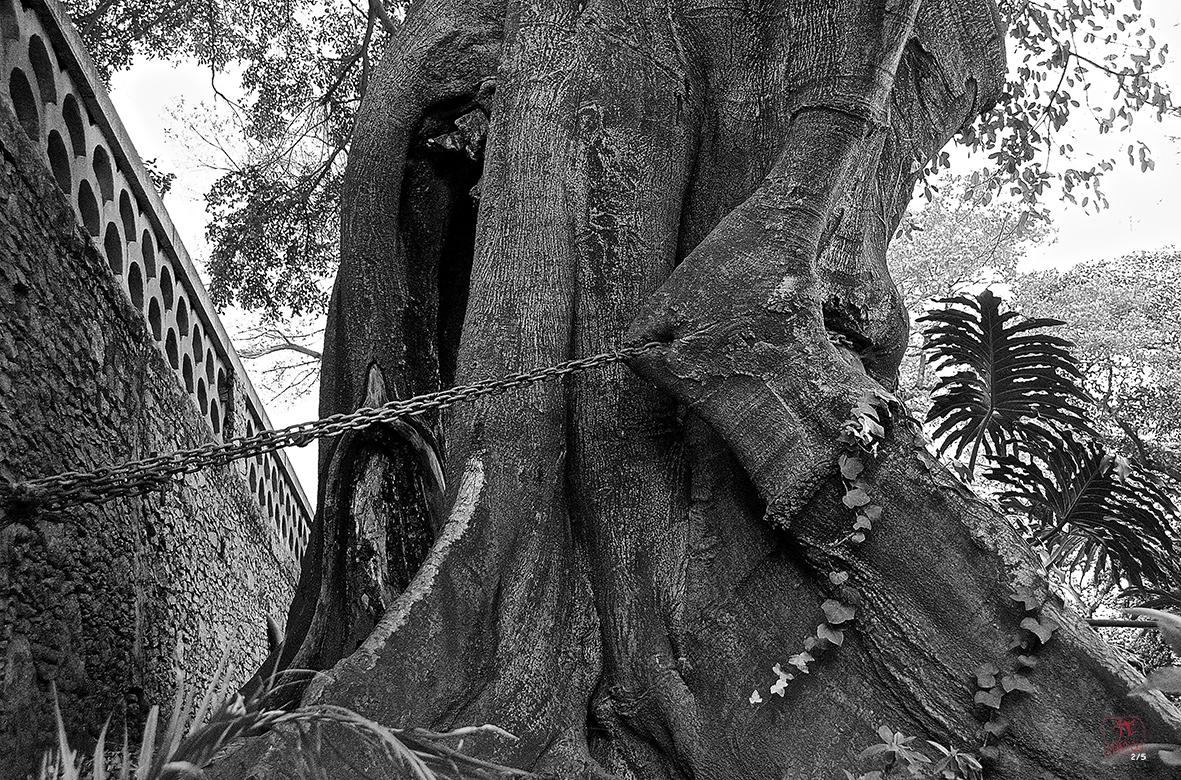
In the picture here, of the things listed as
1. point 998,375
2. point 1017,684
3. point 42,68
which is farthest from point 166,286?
point 1017,684

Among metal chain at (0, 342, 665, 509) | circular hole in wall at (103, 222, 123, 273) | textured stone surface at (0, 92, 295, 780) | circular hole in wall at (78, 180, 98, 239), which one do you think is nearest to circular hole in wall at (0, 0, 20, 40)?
textured stone surface at (0, 92, 295, 780)

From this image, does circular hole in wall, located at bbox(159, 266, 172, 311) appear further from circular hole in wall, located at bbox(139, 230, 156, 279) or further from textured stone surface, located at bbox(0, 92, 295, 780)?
textured stone surface, located at bbox(0, 92, 295, 780)

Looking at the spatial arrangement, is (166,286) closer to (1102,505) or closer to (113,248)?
(113,248)

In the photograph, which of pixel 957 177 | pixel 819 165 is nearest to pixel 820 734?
pixel 819 165

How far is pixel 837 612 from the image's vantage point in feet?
8.54

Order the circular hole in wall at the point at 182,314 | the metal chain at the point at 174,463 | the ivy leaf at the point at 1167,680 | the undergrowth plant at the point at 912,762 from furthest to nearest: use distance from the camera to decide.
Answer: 1. the circular hole in wall at the point at 182,314
2. the undergrowth plant at the point at 912,762
3. the metal chain at the point at 174,463
4. the ivy leaf at the point at 1167,680

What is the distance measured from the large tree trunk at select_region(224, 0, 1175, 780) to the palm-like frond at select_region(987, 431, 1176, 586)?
3.77 feet

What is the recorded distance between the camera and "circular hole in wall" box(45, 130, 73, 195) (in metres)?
3.66

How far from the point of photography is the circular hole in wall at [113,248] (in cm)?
420

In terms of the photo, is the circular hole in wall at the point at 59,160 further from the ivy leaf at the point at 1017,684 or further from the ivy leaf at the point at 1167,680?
the ivy leaf at the point at 1167,680

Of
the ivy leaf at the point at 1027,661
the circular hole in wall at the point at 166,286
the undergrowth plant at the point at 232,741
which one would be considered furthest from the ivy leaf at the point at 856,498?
the circular hole in wall at the point at 166,286

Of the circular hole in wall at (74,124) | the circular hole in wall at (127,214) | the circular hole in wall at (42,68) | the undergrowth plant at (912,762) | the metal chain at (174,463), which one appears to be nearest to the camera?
the metal chain at (174,463)
